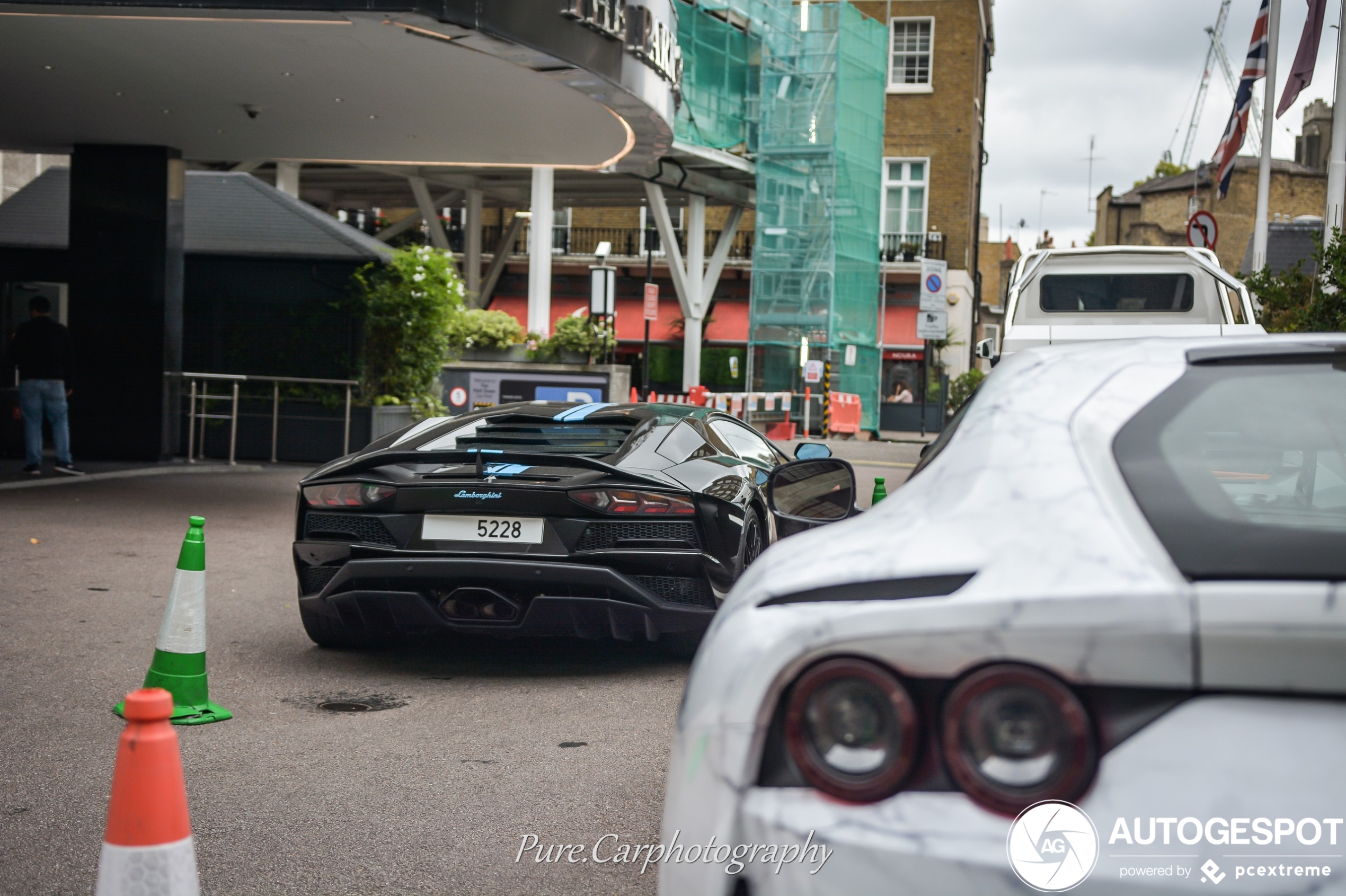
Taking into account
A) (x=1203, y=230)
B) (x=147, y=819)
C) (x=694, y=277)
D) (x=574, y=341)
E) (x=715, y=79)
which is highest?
(x=715, y=79)

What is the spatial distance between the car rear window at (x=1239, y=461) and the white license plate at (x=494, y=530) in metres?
3.58

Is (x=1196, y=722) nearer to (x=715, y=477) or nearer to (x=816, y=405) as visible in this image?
(x=715, y=477)

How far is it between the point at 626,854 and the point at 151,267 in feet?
45.0

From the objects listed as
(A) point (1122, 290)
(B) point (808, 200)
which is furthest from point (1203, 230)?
(B) point (808, 200)

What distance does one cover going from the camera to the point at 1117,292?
1203 centimetres

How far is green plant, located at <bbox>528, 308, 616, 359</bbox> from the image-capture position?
20.5 m

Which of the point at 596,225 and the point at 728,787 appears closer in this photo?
the point at 728,787

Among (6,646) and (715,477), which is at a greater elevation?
(715,477)

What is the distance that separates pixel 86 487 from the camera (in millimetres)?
13094

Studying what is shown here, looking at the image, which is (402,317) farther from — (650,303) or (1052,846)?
(1052,846)

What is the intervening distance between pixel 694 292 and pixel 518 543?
1202 inches

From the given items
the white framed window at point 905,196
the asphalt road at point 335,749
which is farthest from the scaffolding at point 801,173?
the asphalt road at point 335,749

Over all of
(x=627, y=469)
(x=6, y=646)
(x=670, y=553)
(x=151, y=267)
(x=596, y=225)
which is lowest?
(x=6, y=646)

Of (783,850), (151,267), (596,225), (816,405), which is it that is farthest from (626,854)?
(596,225)
